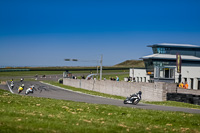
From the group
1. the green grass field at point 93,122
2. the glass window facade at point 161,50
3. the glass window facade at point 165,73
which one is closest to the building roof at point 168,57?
the glass window facade at point 161,50

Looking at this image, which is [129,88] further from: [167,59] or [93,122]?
[93,122]

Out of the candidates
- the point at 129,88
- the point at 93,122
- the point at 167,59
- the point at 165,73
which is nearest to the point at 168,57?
the point at 167,59

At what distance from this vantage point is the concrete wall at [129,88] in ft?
106

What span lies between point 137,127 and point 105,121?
1450 millimetres

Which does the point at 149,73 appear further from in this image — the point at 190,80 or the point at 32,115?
the point at 32,115

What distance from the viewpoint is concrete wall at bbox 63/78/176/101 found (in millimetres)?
32219

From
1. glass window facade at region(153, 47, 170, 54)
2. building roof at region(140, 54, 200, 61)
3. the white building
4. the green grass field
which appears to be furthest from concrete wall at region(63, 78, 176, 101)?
glass window facade at region(153, 47, 170, 54)

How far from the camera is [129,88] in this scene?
4156 cm

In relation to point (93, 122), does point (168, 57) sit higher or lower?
higher

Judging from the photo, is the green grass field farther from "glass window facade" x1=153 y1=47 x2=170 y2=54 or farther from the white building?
"glass window facade" x1=153 y1=47 x2=170 y2=54

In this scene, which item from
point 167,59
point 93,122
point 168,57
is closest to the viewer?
point 93,122

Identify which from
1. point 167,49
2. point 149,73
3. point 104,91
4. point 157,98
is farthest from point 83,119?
point 167,49

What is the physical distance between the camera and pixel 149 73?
2571 inches

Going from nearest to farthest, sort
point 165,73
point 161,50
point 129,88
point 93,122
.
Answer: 1. point 93,122
2. point 129,88
3. point 165,73
4. point 161,50
